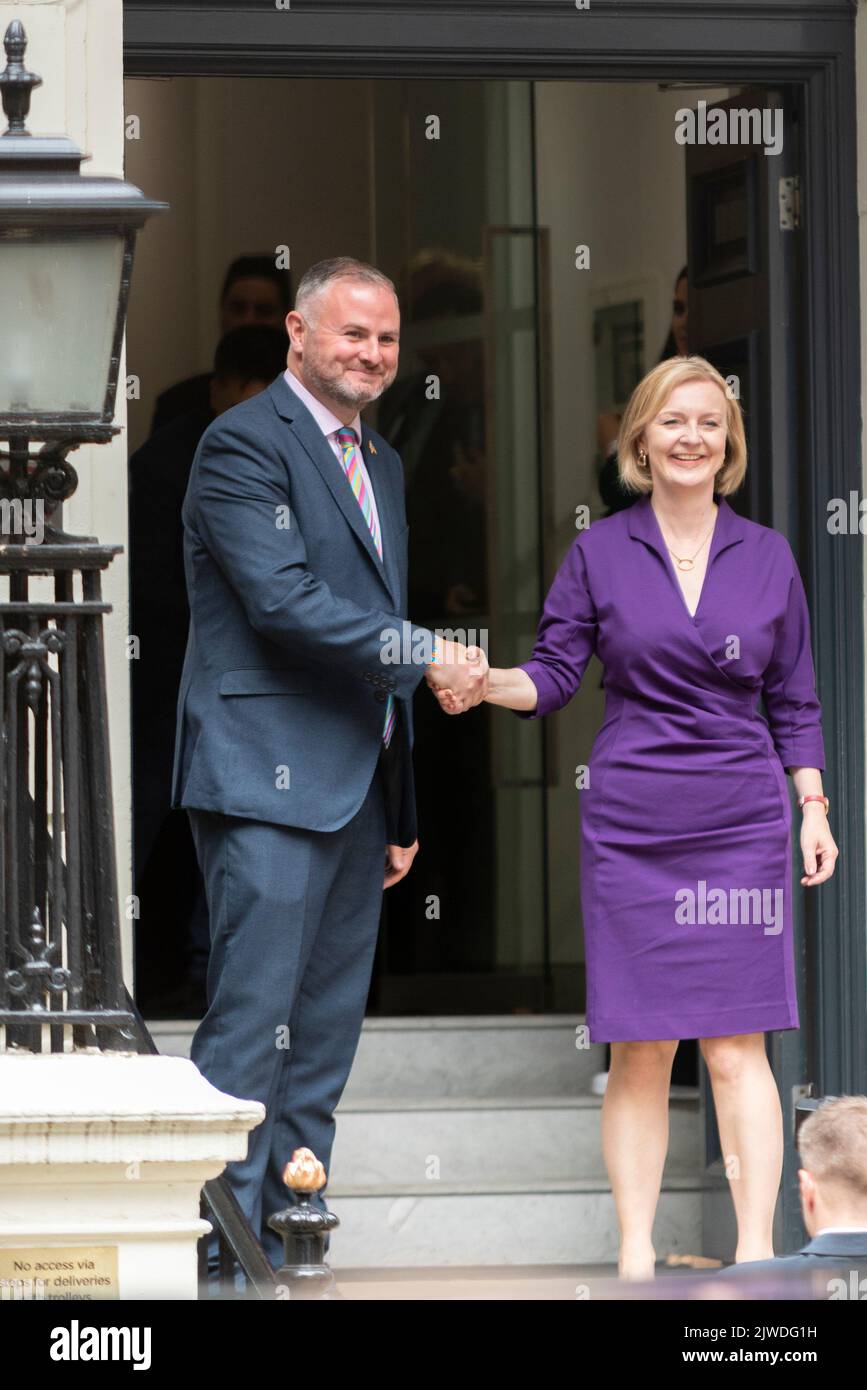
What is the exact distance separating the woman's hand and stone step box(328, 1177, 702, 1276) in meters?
1.14

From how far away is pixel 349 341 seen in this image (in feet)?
15.1

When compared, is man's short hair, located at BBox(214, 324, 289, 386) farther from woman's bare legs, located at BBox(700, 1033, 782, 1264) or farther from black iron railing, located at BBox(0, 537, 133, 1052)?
black iron railing, located at BBox(0, 537, 133, 1052)

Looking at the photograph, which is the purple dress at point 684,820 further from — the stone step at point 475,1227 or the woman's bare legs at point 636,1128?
the stone step at point 475,1227

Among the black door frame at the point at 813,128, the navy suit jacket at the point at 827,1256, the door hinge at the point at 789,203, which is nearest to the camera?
the navy suit jacket at the point at 827,1256

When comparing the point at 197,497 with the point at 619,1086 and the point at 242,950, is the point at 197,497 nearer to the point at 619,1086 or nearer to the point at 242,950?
the point at 242,950

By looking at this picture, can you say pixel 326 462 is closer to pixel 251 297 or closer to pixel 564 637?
pixel 564 637

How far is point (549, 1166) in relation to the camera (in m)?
5.85

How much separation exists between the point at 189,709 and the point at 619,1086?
1.06 meters

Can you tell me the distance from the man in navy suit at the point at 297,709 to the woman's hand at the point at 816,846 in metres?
0.69

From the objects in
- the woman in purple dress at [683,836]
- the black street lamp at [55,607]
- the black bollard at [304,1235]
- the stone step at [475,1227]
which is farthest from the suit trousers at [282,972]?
the black street lamp at [55,607]

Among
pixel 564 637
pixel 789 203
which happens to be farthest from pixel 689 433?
pixel 789 203

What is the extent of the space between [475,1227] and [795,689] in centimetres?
148

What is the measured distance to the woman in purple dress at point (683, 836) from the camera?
4668mm
